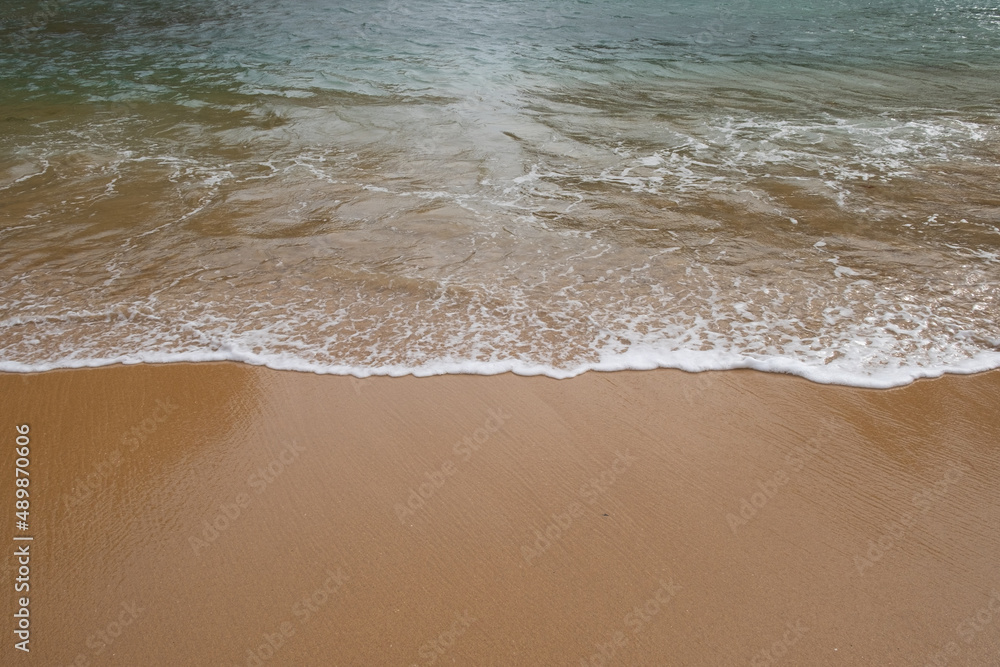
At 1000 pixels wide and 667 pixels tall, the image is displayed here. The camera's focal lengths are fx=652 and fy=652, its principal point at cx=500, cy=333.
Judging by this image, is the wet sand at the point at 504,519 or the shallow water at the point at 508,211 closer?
the wet sand at the point at 504,519

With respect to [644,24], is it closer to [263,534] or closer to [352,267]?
[352,267]

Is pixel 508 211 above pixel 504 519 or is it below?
above

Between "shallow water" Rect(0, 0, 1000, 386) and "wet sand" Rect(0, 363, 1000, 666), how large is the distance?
32cm

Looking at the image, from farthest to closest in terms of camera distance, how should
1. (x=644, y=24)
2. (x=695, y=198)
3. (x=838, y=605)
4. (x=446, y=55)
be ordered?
(x=644, y=24)
(x=446, y=55)
(x=695, y=198)
(x=838, y=605)

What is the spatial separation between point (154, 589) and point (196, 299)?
232 centimetres

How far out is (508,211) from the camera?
559 cm

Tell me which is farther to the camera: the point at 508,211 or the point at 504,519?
the point at 508,211

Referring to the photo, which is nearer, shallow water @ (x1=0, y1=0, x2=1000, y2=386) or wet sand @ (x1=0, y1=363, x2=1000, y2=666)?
wet sand @ (x1=0, y1=363, x2=1000, y2=666)

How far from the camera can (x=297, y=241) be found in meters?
5.10

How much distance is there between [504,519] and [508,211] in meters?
3.36

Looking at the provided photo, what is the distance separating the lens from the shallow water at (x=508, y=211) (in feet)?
12.9

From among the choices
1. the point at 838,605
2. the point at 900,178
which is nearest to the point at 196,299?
the point at 838,605

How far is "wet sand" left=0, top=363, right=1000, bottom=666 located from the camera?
2314 millimetres

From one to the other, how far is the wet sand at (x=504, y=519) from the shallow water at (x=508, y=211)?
321mm
